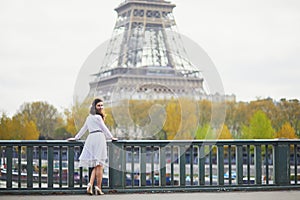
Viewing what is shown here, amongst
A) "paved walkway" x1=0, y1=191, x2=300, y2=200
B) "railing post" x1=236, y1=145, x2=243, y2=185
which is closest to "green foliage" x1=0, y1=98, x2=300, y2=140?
"railing post" x1=236, y1=145, x2=243, y2=185

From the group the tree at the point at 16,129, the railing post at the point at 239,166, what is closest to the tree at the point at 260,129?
the tree at the point at 16,129

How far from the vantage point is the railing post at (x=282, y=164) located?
301 inches

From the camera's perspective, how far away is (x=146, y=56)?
149 feet

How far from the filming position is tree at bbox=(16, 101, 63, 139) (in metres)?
38.4

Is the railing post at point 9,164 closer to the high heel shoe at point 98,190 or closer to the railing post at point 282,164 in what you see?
the high heel shoe at point 98,190

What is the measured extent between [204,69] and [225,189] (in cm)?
297

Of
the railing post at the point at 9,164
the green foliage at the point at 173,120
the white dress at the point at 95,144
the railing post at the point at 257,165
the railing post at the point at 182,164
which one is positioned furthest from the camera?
the green foliage at the point at 173,120

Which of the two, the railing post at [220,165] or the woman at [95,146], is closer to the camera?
the woman at [95,146]

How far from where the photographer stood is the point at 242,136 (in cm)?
3544

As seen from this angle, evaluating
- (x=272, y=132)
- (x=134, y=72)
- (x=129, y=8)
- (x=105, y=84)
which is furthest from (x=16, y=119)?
(x=272, y=132)

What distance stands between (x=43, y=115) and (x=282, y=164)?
3298 centimetres

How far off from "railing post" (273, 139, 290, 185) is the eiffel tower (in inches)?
1047

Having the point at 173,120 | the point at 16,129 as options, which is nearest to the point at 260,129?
the point at 173,120

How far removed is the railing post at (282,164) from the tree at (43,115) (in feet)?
104
